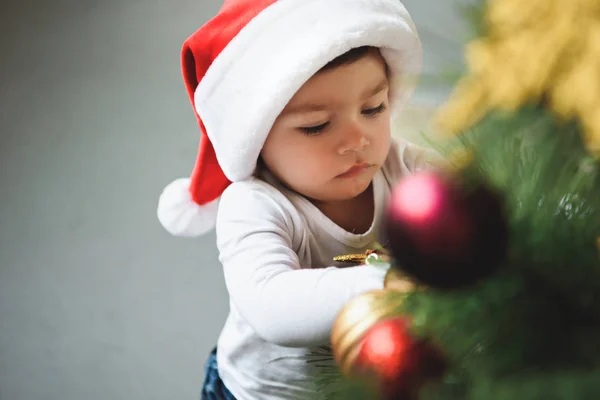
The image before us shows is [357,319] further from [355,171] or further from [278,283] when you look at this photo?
[355,171]

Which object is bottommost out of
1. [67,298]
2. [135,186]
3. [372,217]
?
[67,298]

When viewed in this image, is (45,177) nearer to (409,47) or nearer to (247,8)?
(247,8)

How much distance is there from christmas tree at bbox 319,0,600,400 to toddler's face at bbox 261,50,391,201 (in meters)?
0.22

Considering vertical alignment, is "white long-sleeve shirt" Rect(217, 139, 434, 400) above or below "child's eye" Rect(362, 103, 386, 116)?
below

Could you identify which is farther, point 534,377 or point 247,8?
point 247,8

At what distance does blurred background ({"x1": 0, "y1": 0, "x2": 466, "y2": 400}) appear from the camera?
3.31 feet

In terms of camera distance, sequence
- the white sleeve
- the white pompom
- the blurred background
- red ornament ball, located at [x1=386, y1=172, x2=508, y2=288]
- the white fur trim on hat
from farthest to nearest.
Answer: the blurred background < the white pompom < the white fur trim on hat < the white sleeve < red ornament ball, located at [x1=386, y1=172, x2=508, y2=288]

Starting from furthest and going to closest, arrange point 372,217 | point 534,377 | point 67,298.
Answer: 1. point 67,298
2. point 372,217
3. point 534,377

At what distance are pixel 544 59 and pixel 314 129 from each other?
0.88ft

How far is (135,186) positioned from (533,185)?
0.93m

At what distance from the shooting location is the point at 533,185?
0.73 feet

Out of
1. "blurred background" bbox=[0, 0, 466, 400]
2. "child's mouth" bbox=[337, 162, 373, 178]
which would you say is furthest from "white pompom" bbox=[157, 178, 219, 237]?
"blurred background" bbox=[0, 0, 466, 400]

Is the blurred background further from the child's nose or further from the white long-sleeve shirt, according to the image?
the child's nose

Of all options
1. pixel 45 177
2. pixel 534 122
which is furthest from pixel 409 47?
pixel 45 177
